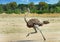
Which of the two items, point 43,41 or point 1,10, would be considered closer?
point 43,41

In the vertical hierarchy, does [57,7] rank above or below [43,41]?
below

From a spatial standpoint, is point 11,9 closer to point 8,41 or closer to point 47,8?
point 47,8

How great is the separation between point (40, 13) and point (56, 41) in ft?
50.3

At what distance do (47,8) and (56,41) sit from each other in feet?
55.1

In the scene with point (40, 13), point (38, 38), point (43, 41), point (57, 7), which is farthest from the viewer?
point (57, 7)

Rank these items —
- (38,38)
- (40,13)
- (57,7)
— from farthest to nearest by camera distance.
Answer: (57,7)
(40,13)
(38,38)

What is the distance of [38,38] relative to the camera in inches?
472

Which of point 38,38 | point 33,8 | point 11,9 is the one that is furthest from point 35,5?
point 38,38

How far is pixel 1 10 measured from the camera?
27.1 metres

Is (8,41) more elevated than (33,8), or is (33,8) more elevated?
(8,41)

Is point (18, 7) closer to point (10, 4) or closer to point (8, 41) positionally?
point (10, 4)

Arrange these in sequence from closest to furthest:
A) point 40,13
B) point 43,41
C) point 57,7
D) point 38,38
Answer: point 43,41, point 38,38, point 40,13, point 57,7

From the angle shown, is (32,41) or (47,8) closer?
(32,41)

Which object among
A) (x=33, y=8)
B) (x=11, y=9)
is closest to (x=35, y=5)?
(x=33, y=8)
